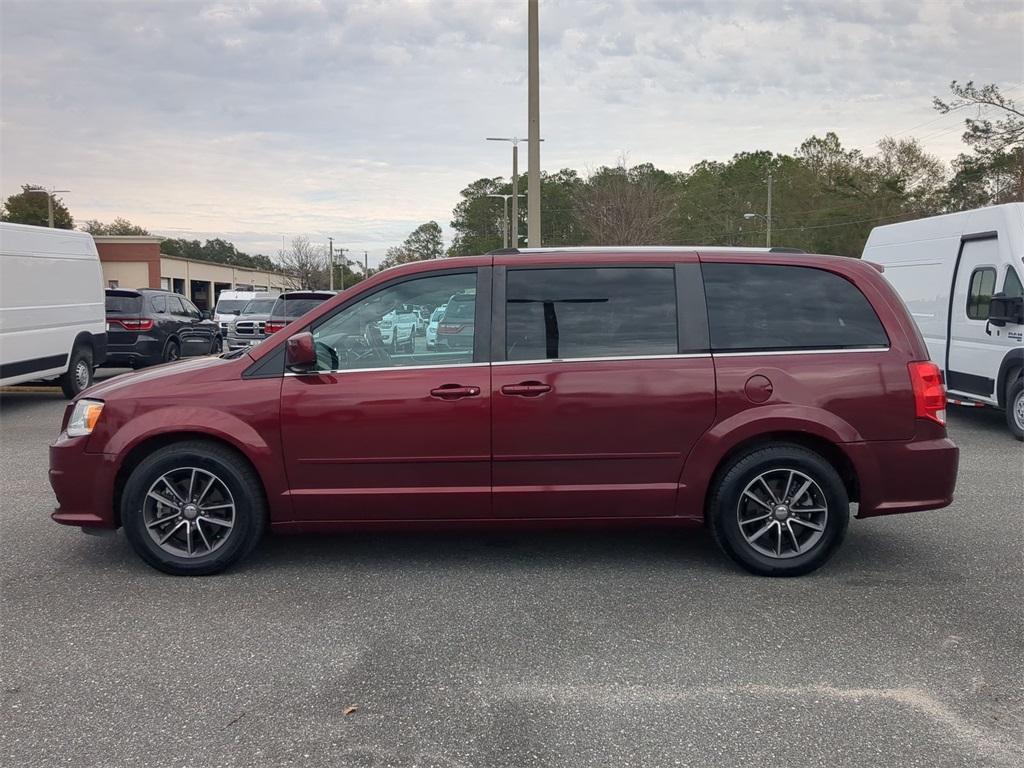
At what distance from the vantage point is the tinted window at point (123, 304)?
14945 millimetres

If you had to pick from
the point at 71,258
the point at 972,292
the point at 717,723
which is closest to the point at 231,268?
the point at 71,258

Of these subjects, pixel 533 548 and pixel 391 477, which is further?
pixel 533 548

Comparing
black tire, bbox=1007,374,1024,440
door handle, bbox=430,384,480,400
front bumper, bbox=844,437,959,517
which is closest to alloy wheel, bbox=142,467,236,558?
door handle, bbox=430,384,480,400

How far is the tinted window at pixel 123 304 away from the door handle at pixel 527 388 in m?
12.5

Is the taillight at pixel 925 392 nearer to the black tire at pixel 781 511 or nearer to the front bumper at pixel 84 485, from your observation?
the black tire at pixel 781 511

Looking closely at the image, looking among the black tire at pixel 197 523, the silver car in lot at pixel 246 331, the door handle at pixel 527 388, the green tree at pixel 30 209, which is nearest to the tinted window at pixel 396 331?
the door handle at pixel 527 388

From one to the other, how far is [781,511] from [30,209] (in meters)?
74.5

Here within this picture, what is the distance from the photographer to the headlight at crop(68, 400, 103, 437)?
4586mm

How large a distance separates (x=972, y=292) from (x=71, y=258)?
12.1m

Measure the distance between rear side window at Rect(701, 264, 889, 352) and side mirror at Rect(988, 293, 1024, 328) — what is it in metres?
5.43

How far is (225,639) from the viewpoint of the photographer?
3.82 metres

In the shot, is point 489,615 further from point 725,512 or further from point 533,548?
point 725,512

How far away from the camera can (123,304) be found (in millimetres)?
14961

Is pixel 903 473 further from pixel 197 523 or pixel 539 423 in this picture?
pixel 197 523
